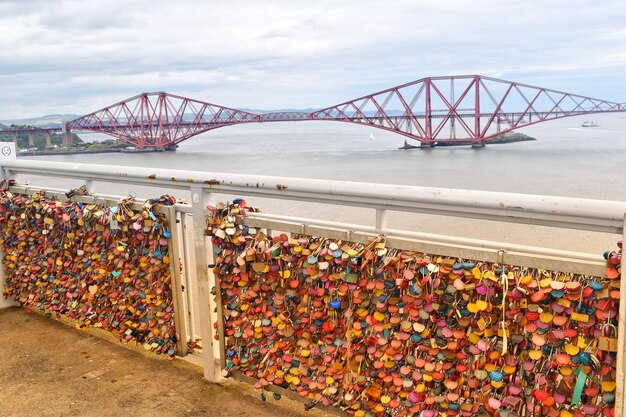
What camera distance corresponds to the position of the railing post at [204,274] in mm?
2482

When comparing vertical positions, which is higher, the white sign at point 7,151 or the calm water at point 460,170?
the white sign at point 7,151

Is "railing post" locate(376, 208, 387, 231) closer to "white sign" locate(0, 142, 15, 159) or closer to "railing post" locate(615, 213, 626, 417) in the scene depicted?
"railing post" locate(615, 213, 626, 417)

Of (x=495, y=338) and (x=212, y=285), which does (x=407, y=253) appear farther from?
(x=212, y=285)

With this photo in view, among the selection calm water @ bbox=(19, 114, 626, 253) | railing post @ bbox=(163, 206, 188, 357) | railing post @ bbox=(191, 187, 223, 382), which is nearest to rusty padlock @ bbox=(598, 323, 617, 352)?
railing post @ bbox=(191, 187, 223, 382)

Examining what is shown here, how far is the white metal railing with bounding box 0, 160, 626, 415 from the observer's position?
1581 millimetres

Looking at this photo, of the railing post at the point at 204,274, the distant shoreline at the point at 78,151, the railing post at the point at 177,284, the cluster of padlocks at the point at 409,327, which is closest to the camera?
the cluster of padlocks at the point at 409,327

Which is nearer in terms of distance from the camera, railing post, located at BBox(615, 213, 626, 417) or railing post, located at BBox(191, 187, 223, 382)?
railing post, located at BBox(615, 213, 626, 417)

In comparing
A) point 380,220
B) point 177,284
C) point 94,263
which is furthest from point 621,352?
point 94,263

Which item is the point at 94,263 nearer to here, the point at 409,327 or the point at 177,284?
the point at 177,284

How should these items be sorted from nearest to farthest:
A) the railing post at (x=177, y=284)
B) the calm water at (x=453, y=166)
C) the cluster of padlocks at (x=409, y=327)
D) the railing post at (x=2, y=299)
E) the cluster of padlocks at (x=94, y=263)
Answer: the cluster of padlocks at (x=409, y=327) → the railing post at (x=177, y=284) → the cluster of padlocks at (x=94, y=263) → the railing post at (x=2, y=299) → the calm water at (x=453, y=166)

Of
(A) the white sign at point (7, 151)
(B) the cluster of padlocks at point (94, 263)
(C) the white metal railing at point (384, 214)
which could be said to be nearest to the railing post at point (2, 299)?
(B) the cluster of padlocks at point (94, 263)

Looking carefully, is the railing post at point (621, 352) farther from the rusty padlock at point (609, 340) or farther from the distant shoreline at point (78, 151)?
the distant shoreline at point (78, 151)

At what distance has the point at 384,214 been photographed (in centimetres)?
200

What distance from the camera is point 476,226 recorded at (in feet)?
45.1
